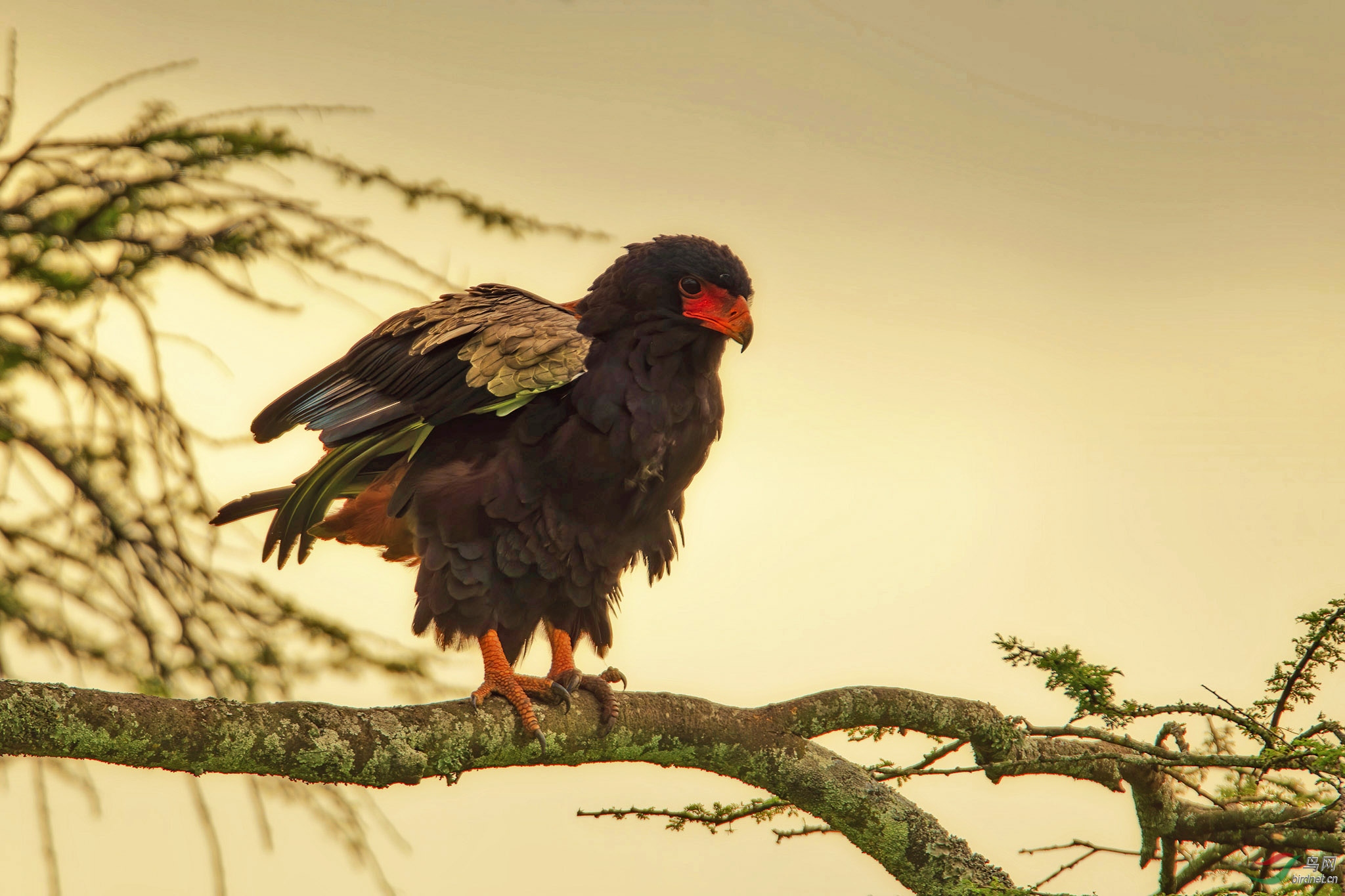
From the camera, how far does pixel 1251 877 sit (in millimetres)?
2113

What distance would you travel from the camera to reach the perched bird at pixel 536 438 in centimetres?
206

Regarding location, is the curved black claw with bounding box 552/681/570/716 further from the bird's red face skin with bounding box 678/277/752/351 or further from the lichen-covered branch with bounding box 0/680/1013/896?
the bird's red face skin with bounding box 678/277/752/351

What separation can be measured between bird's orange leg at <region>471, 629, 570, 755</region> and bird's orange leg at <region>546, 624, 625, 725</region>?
1.5 inches

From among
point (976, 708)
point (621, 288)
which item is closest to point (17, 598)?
point (621, 288)

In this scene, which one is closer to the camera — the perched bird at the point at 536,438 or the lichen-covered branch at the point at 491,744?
the lichen-covered branch at the point at 491,744

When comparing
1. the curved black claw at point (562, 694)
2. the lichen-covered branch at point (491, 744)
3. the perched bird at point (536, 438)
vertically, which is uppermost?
the perched bird at point (536, 438)

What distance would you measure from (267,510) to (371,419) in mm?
462

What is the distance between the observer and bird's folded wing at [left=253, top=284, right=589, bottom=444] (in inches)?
80.8

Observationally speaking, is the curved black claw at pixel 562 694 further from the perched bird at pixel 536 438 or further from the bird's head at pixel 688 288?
the bird's head at pixel 688 288

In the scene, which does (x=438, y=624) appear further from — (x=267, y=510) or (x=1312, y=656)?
(x=1312, y=656)

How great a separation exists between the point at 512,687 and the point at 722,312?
30.1 inches

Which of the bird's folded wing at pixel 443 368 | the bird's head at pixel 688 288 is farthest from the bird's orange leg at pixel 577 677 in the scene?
the bird's head at pixel 688 288

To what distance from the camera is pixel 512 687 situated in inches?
81.5

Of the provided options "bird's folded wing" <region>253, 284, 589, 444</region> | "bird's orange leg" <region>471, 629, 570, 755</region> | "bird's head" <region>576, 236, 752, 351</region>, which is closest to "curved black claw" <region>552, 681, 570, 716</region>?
"bird's orange leg" <region>471, 629, 570, 755</region>
